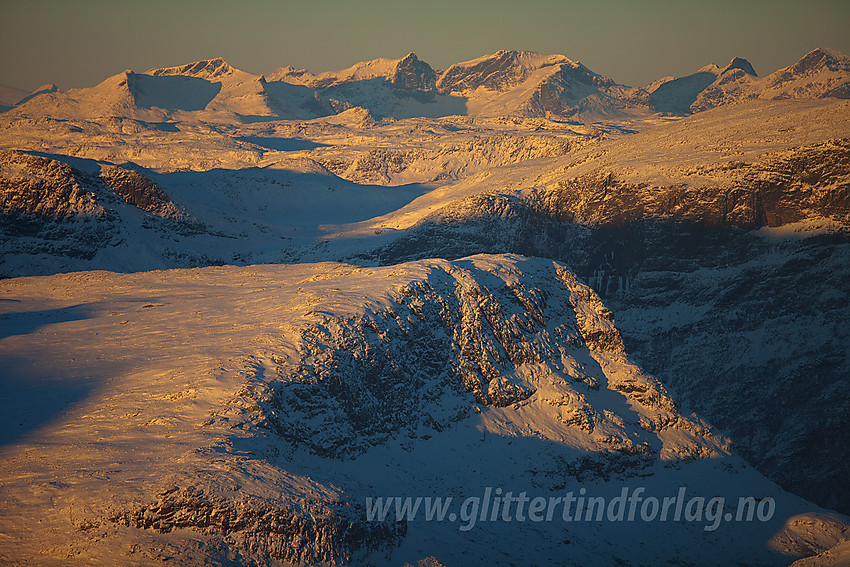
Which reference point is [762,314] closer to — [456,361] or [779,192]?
[779,192]

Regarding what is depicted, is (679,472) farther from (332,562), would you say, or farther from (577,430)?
(332,562)

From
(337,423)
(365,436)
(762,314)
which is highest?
(337,423)

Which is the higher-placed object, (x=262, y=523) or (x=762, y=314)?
(x=262, y=523)

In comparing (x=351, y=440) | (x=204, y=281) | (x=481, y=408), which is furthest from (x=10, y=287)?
(x=481, y=408)

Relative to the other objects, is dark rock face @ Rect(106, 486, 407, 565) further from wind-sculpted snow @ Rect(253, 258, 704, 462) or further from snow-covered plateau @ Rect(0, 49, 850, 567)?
wind-sculpted snow @ Rect(253, 258, 704, 462)

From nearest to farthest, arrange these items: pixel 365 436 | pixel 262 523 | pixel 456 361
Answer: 1. pixel 262 523
2. pixel 365 436
3. pixel 456 361

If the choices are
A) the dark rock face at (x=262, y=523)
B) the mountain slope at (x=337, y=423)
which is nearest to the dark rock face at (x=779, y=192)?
the mountain slope at (x=337, y=423)

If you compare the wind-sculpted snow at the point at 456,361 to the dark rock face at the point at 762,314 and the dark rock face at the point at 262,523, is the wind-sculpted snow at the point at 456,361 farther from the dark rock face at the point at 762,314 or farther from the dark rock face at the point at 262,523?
the dark rock face at the point at 762,314

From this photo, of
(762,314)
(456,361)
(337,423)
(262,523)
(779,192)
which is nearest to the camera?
(262,523)

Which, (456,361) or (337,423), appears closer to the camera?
(337,423)

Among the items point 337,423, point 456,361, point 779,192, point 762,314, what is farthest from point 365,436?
point 779,192

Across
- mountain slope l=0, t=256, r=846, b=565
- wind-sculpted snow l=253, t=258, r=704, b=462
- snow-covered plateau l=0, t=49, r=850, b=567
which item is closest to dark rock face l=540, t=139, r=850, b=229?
snow-covered plateau l=0, t=49, r=850, b=567
